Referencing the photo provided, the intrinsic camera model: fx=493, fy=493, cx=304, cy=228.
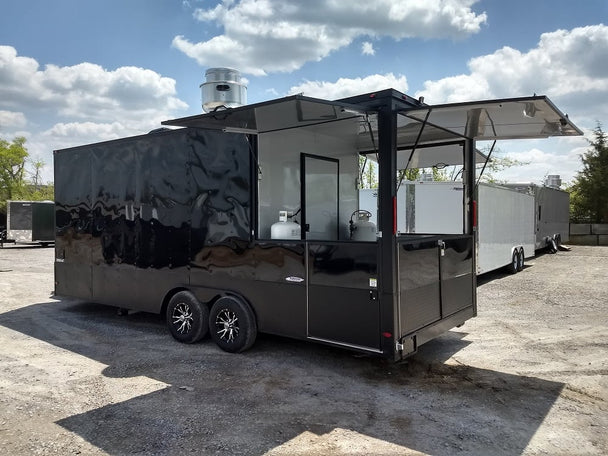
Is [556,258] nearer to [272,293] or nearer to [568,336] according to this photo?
[568,336]

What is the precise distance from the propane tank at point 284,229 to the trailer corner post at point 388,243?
4.20 ft

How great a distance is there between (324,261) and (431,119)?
1869 millimetres

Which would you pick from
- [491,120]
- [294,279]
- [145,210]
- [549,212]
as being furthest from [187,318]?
[549,212]

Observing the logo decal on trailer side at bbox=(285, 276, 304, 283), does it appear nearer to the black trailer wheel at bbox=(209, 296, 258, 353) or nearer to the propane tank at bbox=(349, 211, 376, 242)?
the black trailer wheel at bbox=(209, 296, 258, 353)

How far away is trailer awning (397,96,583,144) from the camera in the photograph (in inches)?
170

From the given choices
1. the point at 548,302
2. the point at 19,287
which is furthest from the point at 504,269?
the point at 19,287

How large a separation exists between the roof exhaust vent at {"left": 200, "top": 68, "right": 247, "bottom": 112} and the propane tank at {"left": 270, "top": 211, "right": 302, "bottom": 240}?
69.7 inches

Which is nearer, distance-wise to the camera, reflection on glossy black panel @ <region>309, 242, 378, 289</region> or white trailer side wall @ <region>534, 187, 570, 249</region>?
reflection on glossy black panel @ <region>309, 242, 378, 289</region>

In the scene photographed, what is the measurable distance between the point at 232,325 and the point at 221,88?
3.01 m

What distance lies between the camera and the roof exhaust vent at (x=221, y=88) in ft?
20.9

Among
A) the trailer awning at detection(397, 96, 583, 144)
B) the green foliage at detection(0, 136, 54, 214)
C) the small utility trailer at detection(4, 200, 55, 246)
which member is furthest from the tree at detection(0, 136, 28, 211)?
the trailer awning at detection(397, 96, 583, 144)

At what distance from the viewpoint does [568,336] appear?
6.61 meters

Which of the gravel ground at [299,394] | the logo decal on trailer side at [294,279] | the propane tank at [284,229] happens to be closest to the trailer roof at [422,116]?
the propane tank at [284,229]

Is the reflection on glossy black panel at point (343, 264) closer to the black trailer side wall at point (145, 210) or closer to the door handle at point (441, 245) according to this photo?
the black trailer side wall at point (145, 210)
